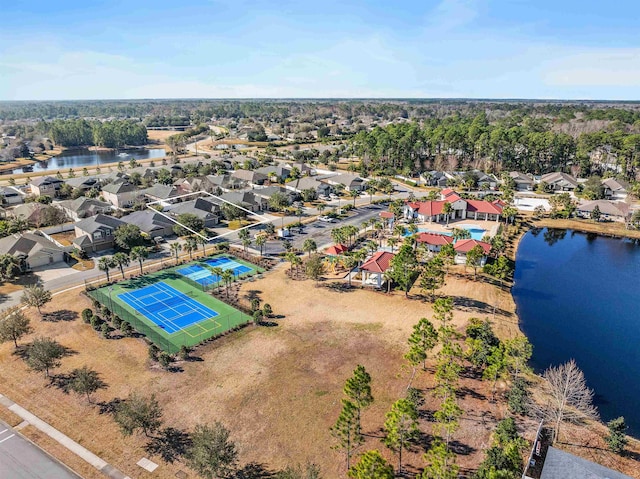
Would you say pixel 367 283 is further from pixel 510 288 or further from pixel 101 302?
pixel 101 302

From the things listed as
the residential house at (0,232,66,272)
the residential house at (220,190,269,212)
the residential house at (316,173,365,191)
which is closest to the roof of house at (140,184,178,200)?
the residential house at (220,190,269,212)

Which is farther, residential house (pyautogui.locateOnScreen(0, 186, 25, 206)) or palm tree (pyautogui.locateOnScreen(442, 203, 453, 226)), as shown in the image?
residential house (pyautogui.locateOnScreen(0, 186, 25, 206))

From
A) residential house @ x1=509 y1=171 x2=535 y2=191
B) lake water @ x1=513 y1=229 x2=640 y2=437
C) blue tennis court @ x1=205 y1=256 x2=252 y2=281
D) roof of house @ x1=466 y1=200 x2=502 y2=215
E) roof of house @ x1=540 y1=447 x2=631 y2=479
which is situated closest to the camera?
roof of house @ x1=540 y1=447 x2=631 y2=479

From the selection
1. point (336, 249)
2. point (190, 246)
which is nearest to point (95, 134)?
point (190, 246)

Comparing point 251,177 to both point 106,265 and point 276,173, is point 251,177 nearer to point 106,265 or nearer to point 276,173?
point 276,173

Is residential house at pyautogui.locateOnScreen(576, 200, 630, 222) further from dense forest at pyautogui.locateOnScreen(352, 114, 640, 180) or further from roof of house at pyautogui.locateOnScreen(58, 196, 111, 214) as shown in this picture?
roof of house at pyautogui.locateOnScreen(58, 196, 111, 214)

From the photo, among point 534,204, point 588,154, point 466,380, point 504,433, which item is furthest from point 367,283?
point 588,154
